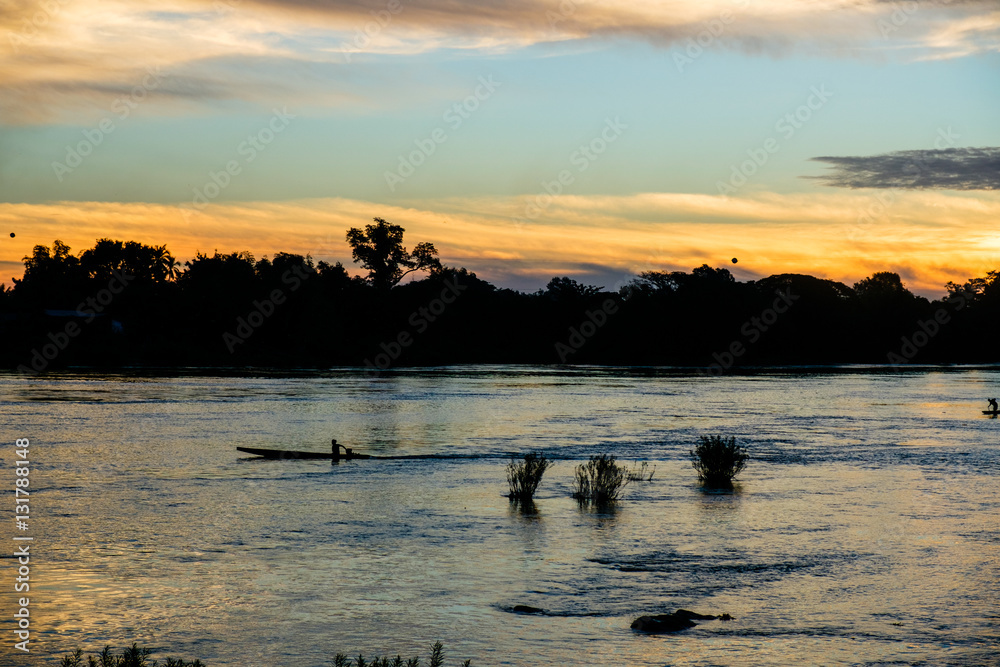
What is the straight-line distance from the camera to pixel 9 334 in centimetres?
12569

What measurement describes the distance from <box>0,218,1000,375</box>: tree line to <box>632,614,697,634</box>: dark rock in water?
129m

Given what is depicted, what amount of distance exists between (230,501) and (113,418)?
29200 mm

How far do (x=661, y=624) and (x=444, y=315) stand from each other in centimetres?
16418

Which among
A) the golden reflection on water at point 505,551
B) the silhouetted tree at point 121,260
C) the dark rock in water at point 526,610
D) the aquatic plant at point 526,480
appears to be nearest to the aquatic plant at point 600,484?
the golden reflection on water at point 505,551

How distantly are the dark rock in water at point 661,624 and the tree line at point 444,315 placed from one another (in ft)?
423

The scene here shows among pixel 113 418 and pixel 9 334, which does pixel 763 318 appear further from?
pixel 113 418

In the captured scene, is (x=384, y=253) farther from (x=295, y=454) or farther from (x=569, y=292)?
(x=295, y=454)

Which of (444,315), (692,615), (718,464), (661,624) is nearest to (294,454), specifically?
(718,464)

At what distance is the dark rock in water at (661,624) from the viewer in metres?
13.6

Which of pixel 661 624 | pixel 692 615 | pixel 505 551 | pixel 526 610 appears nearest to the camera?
pixel 661 624

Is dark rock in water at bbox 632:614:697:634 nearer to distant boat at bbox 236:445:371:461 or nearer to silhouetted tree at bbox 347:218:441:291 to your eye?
distant boat at bbox 236:445:371:461

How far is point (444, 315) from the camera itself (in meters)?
177

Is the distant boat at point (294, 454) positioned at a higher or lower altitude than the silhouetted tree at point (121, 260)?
lower

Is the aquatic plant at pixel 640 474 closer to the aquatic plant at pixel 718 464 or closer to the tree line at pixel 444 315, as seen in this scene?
the aquatic plant at pixel 718 464
